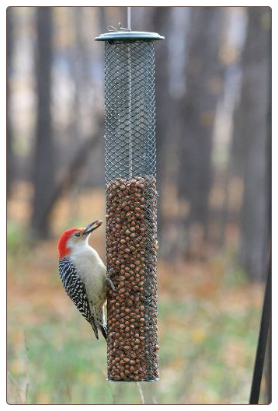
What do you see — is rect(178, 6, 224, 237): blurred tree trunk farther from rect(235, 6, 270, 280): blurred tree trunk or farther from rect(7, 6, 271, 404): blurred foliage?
rect(235, 6, 270, 280): blurred tree trunk

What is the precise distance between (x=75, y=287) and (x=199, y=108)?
13479 millimetres

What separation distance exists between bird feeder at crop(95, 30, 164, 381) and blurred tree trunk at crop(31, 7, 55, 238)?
15342 millimetres

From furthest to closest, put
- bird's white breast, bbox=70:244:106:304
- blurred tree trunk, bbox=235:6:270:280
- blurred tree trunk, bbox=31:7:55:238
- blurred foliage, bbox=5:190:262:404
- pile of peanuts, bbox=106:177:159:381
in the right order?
blurred tree trunk, bbox=31:7:55:238 → blurred tree trunk, bbox=235:6:270:280 → blurred foliage, bbox=5:190:262:404 → bird's white breast, bbox=70:244:106:304 → pile of peanuts, bbox=106:177:159:381

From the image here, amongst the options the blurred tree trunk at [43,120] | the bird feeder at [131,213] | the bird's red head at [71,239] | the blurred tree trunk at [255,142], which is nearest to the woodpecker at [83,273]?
the bird's red head at [71,239]

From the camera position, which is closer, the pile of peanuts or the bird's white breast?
the pile of peanuts

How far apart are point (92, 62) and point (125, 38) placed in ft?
77.1

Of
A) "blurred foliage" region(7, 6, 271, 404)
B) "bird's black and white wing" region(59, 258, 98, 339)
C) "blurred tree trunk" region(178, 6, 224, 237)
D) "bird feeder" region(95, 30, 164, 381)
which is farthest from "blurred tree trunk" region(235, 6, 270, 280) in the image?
"bird feeder" region(95, 30, 164, 381)

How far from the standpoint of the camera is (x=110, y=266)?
17.8 feet

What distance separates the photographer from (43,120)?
2125cm

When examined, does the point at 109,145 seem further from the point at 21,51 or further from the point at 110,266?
the point at 21,51

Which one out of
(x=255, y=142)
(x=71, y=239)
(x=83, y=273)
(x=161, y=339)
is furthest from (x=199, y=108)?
(x=83, y=273)

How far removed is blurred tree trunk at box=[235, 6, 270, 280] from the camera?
16.1m

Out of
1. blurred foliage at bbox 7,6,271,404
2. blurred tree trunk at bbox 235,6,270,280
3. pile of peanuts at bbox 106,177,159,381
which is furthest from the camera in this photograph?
blurred tree trunk at bbox 235,6,270,280

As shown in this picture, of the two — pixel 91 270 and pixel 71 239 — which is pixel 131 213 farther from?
pixel 71 239
